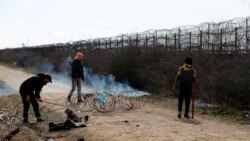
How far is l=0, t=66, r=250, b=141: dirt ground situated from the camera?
1202cm

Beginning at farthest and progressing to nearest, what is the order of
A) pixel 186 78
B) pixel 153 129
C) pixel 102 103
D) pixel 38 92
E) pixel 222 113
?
pixel 222 113, pixel 102 103, pixel 186 78, pixel 38 92, pixel 153 129

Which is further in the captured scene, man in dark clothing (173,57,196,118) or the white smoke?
the white smoke

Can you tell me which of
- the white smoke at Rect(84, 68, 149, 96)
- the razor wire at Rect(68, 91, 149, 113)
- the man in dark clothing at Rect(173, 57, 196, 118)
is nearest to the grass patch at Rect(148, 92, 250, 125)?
the man in dark clothing at Rect(173, 57, 196, 118)

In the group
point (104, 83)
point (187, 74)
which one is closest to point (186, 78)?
point (187, 74)

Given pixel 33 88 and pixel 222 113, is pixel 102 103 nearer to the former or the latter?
pixel 33 88

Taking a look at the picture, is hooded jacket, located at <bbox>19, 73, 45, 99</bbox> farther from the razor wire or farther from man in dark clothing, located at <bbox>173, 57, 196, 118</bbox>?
man in dark clothing, located at <bbox>173, 57, 196, 118</bbox>

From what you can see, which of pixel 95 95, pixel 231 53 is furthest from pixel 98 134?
pixel 231 53

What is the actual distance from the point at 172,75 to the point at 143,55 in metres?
3.52

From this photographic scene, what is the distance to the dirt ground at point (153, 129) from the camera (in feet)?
39.4

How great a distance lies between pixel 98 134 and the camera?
41.7ft

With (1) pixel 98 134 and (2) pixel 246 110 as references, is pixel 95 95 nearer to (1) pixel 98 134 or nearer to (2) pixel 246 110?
(1) pixel 98 134

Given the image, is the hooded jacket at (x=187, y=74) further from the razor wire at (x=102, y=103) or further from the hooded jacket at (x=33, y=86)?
the hooded jacket at (x=33, y=86)

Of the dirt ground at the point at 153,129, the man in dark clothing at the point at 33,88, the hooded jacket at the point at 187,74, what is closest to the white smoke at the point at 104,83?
the dirt ground at the point at 153,129

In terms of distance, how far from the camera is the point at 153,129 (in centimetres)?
1316
